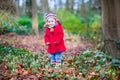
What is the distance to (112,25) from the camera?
11.2 m

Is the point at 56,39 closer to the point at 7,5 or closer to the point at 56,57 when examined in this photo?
the point at 56,57

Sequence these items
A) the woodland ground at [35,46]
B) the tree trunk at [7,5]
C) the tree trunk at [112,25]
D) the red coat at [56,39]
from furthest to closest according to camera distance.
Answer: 1. the woodland ground at [35,46]
2. the tree trunk at [7,5]
3. the tree trunk at [112,25]
4. the red coat at [56,39]

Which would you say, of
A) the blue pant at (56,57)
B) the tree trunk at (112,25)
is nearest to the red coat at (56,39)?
the blue pant at (56,57)

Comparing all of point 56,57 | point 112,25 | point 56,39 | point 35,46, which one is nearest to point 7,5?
point 56,39

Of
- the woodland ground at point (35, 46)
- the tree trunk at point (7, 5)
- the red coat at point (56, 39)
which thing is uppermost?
the tree trunk at point (7, 5)

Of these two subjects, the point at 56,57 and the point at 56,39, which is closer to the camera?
the point at 56,39

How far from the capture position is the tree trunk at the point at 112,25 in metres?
11.0

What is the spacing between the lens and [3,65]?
933cm

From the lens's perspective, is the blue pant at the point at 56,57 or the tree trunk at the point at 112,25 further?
the tree trunk at the point at 112,25

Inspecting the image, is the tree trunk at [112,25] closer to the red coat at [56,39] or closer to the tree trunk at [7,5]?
the red coat at [56,39]

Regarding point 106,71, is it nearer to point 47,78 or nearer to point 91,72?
point 91,72

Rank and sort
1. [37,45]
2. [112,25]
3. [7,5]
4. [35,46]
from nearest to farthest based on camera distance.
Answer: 1. [112,25]
2. [7,5]
3. [35,46]
4. [37,45]

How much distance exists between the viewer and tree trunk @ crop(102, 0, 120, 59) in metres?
11.0

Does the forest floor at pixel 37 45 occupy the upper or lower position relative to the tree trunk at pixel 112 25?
lower
